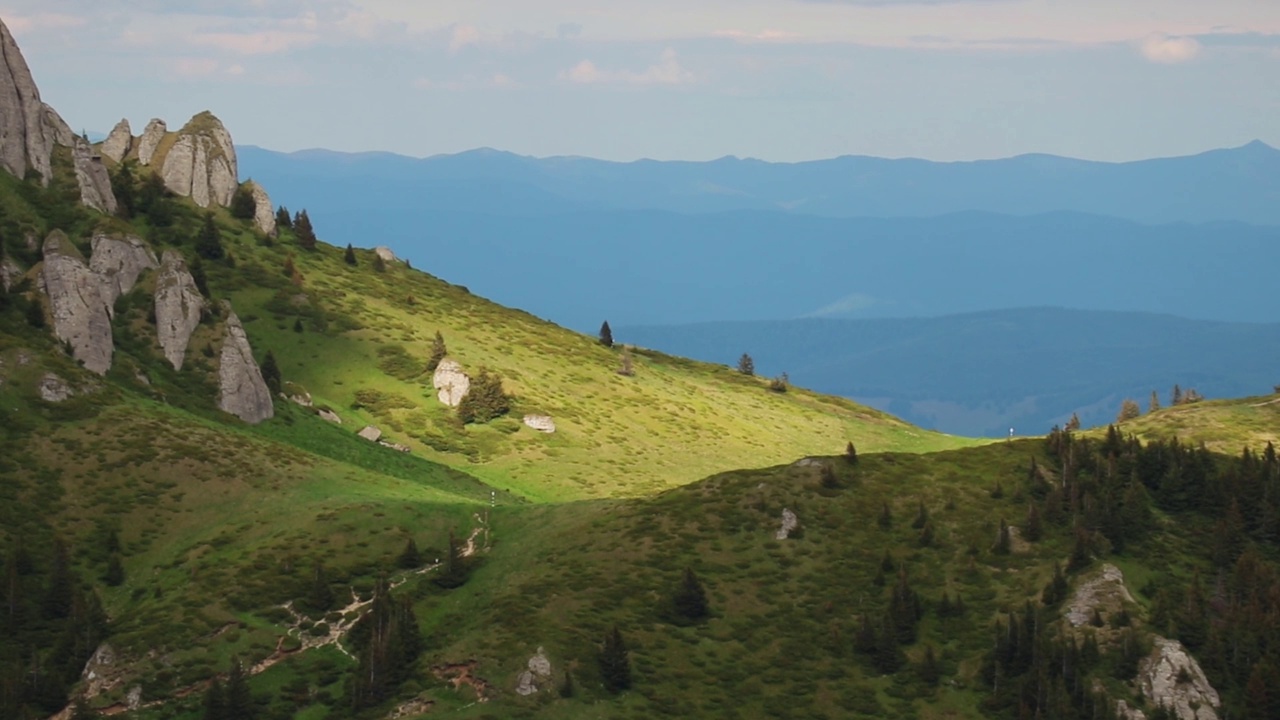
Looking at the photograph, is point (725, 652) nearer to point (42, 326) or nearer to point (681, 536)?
point (681, 536)

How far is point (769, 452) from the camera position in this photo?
610 ft

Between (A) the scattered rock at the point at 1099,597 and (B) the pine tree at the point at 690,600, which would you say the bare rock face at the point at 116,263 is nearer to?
(B) the pine tree at the point at 690,600

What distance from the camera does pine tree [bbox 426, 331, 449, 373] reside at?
7032 inches

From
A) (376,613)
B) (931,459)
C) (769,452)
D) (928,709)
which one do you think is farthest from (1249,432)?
(376,613)

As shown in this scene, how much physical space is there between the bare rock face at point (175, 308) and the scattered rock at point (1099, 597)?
85.2m

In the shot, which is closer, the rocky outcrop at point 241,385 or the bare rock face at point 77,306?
the bare rock face at point 77,306

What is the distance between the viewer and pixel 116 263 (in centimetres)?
14662

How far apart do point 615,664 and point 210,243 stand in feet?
383

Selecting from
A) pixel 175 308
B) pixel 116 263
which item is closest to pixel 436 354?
pixel 175 308

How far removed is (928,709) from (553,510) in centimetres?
3670

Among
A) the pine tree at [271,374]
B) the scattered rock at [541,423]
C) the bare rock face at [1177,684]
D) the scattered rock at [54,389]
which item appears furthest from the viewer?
the scattered rock at [541,423]

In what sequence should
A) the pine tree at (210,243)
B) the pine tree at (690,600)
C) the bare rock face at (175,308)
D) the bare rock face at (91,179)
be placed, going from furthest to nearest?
the pine tree at (210,243), the bare rock face at (91,179), the bare rock face at (175,308), the pine tree at (690,600)

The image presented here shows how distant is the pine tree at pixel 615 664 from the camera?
8381 centimetres

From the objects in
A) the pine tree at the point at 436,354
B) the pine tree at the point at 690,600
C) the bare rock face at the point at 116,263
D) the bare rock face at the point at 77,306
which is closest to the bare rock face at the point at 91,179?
the bare rock face at the point at 116,263
